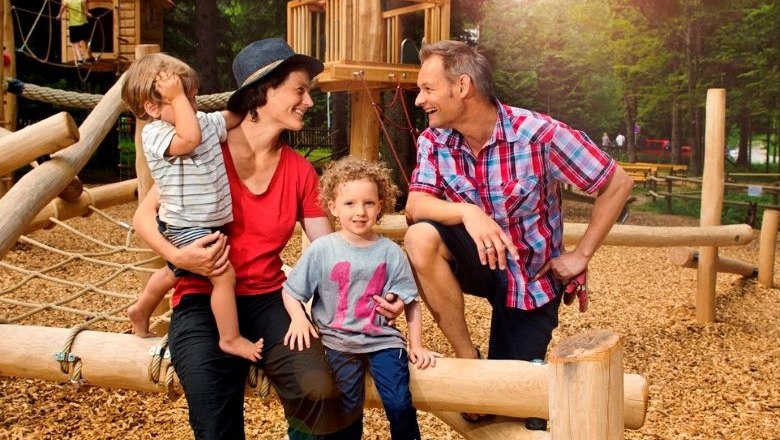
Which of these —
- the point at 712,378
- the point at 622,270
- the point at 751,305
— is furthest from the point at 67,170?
the point at 622,270

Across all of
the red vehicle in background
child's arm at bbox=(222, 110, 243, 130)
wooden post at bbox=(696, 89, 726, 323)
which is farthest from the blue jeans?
the red vehicle in background

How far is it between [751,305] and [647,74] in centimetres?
1049

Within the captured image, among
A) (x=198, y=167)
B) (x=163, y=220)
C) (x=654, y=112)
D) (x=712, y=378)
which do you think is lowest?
(x=712, y=378)

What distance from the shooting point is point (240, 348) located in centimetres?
228

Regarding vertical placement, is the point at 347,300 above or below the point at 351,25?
below

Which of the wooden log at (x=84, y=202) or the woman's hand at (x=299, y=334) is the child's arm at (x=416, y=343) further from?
the wooden log at (x=84, y=202)

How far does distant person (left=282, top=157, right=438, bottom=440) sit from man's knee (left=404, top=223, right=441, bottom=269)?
16cm

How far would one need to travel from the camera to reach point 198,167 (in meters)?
2.30

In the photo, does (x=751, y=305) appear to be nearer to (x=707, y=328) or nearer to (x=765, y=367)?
(x=707, y=328)

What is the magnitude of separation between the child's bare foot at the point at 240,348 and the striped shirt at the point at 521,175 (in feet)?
2.41

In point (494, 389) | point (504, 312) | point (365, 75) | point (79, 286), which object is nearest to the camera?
point (494, 389)

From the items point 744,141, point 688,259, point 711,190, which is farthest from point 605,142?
point 711,190

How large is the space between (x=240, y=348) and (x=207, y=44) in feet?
41.6

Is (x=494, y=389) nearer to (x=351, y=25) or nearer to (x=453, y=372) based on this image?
(x=453, y=372)
